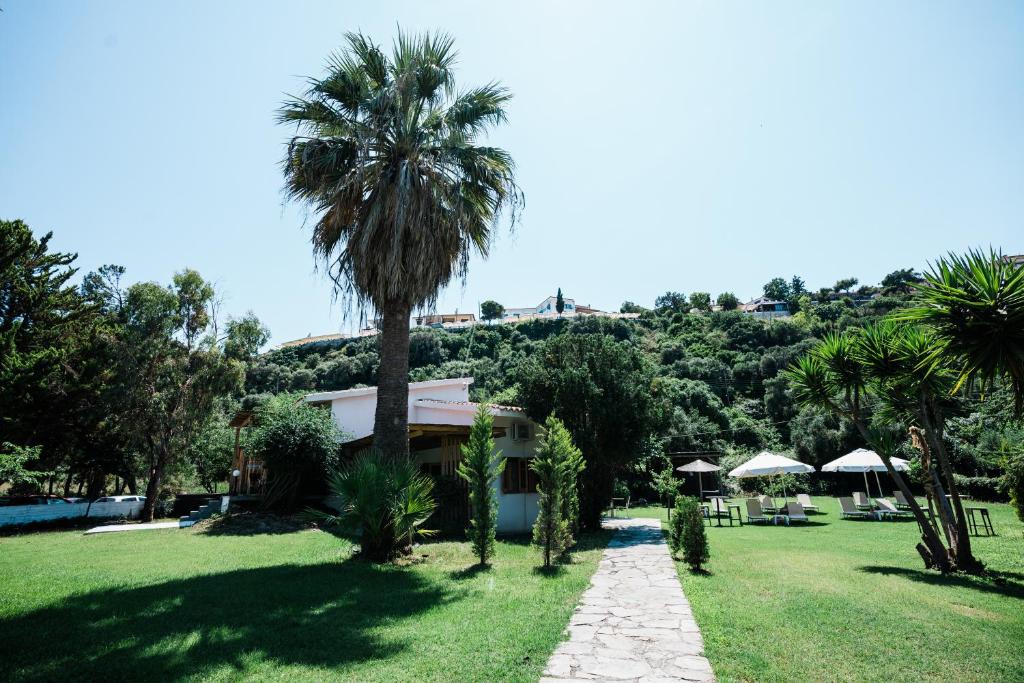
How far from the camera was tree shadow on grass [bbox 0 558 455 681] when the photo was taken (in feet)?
16.1

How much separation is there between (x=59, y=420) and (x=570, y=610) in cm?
2211

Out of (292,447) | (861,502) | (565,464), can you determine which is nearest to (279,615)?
(565,464)

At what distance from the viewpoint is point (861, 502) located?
790 inches

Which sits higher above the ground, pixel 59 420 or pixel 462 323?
pixel 462 323

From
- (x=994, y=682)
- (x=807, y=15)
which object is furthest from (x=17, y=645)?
(x=807, y=15)

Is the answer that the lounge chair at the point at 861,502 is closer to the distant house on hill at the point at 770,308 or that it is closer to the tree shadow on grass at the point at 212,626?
the tree shadow on grass at the point at 212,626

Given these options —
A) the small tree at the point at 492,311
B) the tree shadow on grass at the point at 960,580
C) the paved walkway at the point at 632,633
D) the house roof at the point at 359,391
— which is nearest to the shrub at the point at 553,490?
the paved walkway at the point at 632,633

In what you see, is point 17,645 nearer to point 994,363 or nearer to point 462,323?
point 994,363

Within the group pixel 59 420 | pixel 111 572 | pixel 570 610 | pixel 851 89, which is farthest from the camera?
pixel 59 420

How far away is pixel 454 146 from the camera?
38.9 feet

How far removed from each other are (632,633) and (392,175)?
9.94 meters

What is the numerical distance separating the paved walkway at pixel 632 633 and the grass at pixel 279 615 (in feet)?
0.97

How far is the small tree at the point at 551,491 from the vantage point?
10.4 m

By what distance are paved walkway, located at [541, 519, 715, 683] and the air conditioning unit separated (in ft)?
24.6
